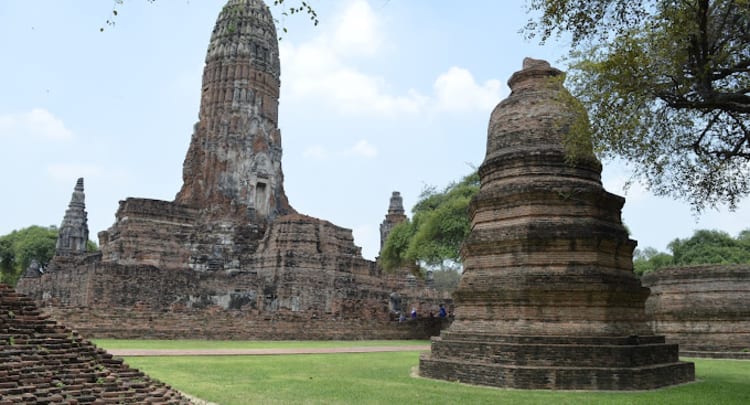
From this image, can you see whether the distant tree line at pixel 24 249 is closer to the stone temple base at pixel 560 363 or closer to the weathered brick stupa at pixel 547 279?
the weathered brick stupa at pixel 547 279

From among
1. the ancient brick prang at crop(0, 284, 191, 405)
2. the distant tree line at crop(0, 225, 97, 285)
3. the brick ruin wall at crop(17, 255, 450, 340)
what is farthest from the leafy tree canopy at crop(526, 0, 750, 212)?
the distant tree line at crop(0, 225, 97, 285)

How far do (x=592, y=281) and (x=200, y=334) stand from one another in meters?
13.6

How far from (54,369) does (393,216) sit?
46.9m

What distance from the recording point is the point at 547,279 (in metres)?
10.8

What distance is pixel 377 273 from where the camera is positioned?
37094 millimetres

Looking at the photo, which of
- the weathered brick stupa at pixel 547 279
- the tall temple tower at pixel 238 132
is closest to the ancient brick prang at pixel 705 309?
the weathered brick stupa at pixel 547 279

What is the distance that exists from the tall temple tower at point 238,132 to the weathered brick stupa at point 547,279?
1144 inches

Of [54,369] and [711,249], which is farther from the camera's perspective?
[711,249]

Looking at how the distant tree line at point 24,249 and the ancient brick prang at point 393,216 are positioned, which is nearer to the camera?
the ancient brick prang at point 393,216

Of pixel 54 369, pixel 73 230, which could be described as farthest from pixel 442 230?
pixel 73 230

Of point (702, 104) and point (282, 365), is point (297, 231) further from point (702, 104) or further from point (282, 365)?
point (702, 104)

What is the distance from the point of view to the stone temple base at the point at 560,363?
9.88 meters

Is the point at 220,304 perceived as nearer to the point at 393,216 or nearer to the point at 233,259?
the point at 233,259

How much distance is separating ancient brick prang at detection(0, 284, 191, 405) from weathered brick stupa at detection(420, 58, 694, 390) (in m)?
5.35
